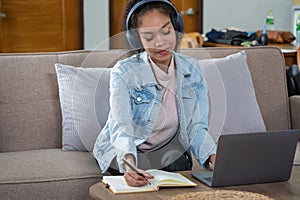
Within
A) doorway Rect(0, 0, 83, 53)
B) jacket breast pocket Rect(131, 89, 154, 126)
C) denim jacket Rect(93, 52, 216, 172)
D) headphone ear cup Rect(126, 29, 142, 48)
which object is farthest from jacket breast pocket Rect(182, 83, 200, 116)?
doorway Rect(0, 0, 83, 53)

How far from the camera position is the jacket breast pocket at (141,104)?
2.28 meters

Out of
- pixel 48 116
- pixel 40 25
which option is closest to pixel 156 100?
pixel 48 116

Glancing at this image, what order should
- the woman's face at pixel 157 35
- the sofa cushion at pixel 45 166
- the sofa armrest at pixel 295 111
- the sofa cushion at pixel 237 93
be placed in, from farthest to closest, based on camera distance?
1. the sofa armrest at pixel 295 111
2. the sofa cushion at pixel 237 93
3. the sofa cushion at pixel 45 166
4. the woman's face at pixel 157 35

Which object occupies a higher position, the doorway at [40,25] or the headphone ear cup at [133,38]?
the headphone ear cup at [133,38]

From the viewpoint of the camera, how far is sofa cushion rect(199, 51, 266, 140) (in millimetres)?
2877

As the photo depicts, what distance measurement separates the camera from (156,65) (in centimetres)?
227

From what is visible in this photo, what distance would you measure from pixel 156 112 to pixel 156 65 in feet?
0.53

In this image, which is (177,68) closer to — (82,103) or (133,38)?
→ (133,38)

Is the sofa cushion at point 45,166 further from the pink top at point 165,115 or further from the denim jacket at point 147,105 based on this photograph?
the pink top at point 165,115

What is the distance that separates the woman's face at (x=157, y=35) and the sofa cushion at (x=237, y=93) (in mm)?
601

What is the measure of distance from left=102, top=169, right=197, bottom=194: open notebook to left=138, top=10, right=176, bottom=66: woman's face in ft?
1.34

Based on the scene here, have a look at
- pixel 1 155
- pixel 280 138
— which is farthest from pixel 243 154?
pixel 1 155

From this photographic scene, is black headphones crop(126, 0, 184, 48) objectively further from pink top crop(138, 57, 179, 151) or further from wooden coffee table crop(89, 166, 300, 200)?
wooden coffee table crop(89, 166, 300, 200)

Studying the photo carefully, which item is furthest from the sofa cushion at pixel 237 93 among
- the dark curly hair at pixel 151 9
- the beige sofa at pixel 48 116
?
the dark curly hair at pixel 151 9
